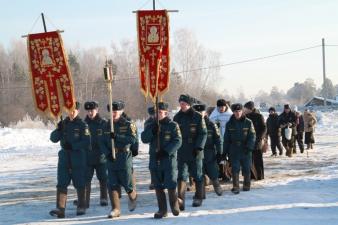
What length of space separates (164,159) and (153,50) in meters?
2.40

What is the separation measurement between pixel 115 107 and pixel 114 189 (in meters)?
1.36

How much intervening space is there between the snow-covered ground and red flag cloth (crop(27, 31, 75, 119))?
196cm

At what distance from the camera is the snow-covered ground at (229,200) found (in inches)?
309

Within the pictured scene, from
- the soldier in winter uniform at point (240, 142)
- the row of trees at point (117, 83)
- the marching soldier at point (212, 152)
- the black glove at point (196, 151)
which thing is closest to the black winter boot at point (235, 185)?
the soldier in winter uniform at point (240, 142)

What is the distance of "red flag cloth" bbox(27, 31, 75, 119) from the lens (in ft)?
30.9

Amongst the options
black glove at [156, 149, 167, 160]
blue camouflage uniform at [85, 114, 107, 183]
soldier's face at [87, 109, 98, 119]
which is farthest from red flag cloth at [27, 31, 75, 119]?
black glove at [156, 149, 167, 160]

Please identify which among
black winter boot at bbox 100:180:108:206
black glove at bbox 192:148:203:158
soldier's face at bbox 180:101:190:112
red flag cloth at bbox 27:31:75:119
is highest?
red flag cloth at bbox 27:31:75:119

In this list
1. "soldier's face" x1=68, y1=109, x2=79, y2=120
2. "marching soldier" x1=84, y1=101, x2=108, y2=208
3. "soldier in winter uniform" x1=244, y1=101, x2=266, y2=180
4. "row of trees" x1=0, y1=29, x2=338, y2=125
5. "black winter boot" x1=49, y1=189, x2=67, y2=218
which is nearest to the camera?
"black winter boot" x1=49, y1=189, x2=67, y2=218

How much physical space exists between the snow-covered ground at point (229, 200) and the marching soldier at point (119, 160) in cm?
36

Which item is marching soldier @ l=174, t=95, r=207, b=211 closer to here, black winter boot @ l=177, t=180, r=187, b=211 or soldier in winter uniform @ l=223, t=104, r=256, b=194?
black winter boot @ l=177, t=180, r=187, b=211

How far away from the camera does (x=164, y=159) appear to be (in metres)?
8.05

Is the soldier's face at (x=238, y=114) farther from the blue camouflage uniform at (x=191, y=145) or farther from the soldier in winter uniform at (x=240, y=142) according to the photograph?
the blue camouflage uniform at (x=191, y=145)

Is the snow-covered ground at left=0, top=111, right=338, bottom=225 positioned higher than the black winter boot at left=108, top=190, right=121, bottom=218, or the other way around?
the black winter boot at left=108, top=190, right=121, bottom=218

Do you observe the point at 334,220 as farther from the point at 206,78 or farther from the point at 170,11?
the point at 206,78
